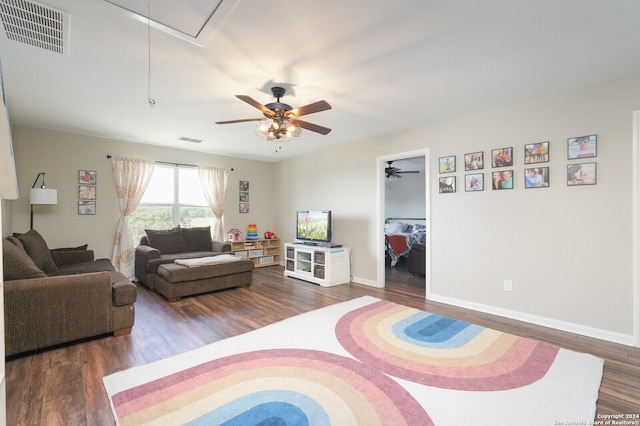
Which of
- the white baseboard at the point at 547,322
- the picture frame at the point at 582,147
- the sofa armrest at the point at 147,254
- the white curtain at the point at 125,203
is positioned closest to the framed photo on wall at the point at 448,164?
the picture frame at the point at 582,147

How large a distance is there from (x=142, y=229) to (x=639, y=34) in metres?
6.52

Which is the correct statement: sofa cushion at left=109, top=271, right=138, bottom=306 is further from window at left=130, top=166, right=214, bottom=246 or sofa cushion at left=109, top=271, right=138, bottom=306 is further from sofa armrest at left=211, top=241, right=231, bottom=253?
window at left=130, top=166, right=214, bottom=246

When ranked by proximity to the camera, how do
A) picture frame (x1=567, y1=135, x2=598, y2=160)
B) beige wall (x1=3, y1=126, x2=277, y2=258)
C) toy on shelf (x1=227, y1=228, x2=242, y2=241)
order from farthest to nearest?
toy on shelf (x1=227, y1=228, x2=242, y2=241) < beige wall (x1=3, y1=126, x2=277, y2=258) < picture frame (x1=567, y1=135, x2=598, y2=160)

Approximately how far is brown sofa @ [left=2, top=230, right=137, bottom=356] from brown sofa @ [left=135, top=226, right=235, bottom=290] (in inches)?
53.0

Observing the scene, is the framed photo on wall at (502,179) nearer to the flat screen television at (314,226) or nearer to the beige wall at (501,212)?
the beige wall at (501,212)

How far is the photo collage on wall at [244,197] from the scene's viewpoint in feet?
21.3

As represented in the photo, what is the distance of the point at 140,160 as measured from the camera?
17.0 feet

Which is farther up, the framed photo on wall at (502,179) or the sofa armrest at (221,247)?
the framed photo on wall at (502,179)

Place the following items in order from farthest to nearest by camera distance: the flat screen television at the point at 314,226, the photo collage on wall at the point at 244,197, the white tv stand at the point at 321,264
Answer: the photo collage on wall at the point at 244,197, the flat screen television at the point at 314,226, the white tv stand at the point at 321,264

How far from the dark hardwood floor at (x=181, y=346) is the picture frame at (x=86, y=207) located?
147cm

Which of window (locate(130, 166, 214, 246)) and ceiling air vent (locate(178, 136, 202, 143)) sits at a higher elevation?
ceiling air vent (locate(178, 136, 202, 143))

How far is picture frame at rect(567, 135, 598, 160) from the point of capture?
287 cm

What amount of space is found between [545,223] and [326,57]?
9.31ft

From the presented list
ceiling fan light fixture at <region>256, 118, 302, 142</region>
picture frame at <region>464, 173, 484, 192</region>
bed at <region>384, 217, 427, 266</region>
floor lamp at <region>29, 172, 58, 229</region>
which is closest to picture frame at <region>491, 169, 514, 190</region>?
picture frame at <region>464, 173, 484, 192</region>
